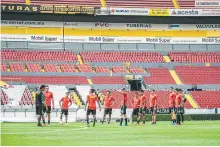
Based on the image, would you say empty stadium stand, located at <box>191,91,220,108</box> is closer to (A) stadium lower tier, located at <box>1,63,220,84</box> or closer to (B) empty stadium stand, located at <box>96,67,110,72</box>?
(A) stadium lower tier, located at <box>1,63,220,84</box>

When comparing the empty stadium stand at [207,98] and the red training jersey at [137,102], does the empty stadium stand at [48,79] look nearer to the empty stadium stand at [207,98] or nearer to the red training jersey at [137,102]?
the empty stadium stand at [207,98]

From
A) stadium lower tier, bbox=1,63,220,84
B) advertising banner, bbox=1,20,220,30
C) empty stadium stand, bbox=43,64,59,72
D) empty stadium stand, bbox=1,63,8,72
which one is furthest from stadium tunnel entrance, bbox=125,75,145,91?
empty stadium stand, bbox=1,63,8,72

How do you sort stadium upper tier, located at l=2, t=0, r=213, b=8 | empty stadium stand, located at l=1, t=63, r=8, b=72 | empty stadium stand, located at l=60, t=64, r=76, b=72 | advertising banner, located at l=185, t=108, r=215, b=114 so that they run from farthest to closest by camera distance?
stadium upper tier, located at l=2, t=0, r=213, b=8 < empty stadium stand, located at l=60, t=64, r=76, b=72 < empty stadium stand, located at l=1, t=63, r=8, b=72 < advertising banner, located at l=185, t=108, r=215, b=114

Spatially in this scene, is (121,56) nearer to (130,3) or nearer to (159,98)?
(130,3)

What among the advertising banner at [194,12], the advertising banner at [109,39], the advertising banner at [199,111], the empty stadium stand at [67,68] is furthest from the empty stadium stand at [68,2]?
the advertising banner at [199,111]

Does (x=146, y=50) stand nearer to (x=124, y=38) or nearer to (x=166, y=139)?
(x=124, y=38)

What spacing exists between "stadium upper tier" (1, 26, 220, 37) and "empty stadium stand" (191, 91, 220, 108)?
10154mm

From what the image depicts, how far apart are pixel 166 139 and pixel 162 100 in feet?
114

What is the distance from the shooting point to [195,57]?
6606cm

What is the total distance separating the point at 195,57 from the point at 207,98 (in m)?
9.28

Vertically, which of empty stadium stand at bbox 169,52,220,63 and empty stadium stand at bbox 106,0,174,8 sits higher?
empty stadium stand at bbox 106,0,174,8

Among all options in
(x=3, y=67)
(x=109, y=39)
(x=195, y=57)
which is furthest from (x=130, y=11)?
(x=3, y=67)

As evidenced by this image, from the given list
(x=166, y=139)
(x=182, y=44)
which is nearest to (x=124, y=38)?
(x=182, y=44)

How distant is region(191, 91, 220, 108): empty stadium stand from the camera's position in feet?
186
